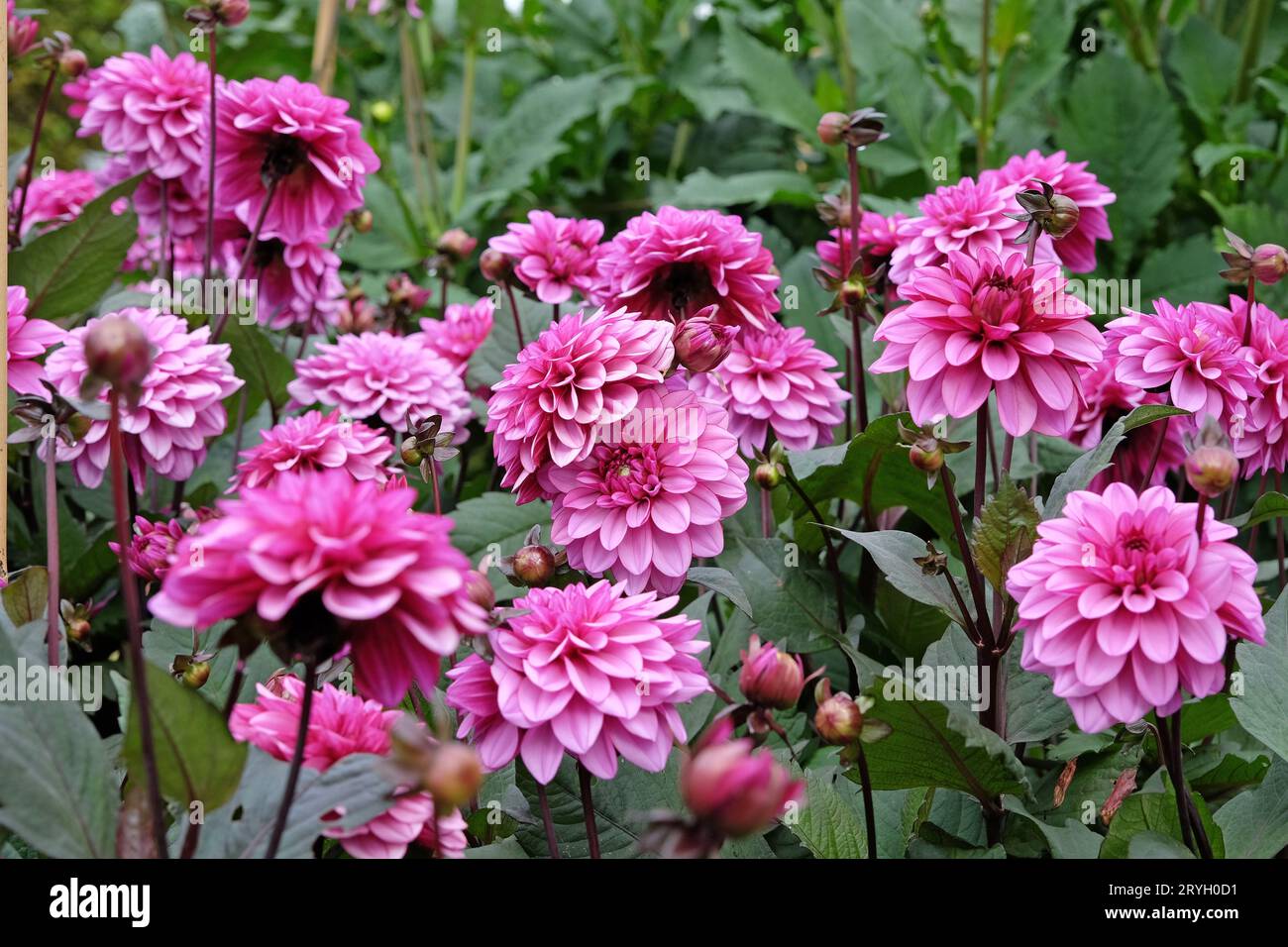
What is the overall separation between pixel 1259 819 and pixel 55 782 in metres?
0.78


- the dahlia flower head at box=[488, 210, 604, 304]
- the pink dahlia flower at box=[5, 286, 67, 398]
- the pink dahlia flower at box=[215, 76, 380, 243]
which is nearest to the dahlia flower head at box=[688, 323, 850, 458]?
the dahlia flower head at box=[488, 210, 604, 304]

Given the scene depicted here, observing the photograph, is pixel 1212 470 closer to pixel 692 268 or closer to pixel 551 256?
pixel 692 268

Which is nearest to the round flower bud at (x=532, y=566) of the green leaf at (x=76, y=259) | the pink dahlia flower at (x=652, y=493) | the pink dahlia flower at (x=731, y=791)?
the pink dahlia flower at (x=652, y=493)

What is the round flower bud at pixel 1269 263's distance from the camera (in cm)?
92

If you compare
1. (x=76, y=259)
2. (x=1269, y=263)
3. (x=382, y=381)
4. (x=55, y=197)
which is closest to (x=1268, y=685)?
(x=1269, y=263)

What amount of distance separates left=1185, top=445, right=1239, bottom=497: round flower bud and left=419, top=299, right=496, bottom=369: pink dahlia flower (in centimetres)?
93

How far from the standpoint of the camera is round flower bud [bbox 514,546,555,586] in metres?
0.85

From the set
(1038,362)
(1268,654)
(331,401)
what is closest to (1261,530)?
(1268,654)

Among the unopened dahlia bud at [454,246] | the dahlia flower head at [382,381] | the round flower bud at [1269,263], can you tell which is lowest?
the dahlia flower head at [382,381]

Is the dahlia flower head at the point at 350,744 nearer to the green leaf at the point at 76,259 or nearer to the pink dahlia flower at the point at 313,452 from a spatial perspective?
the pink dahlia flower at the point at 313,452

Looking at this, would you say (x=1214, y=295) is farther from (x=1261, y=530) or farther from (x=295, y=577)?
(x=295, y=577)

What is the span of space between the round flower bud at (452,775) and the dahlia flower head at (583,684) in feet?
0.64

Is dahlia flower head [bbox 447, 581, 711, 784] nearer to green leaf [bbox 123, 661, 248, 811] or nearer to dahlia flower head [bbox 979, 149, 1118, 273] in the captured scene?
green leaf [bbox 123, 661, 248, 811]
